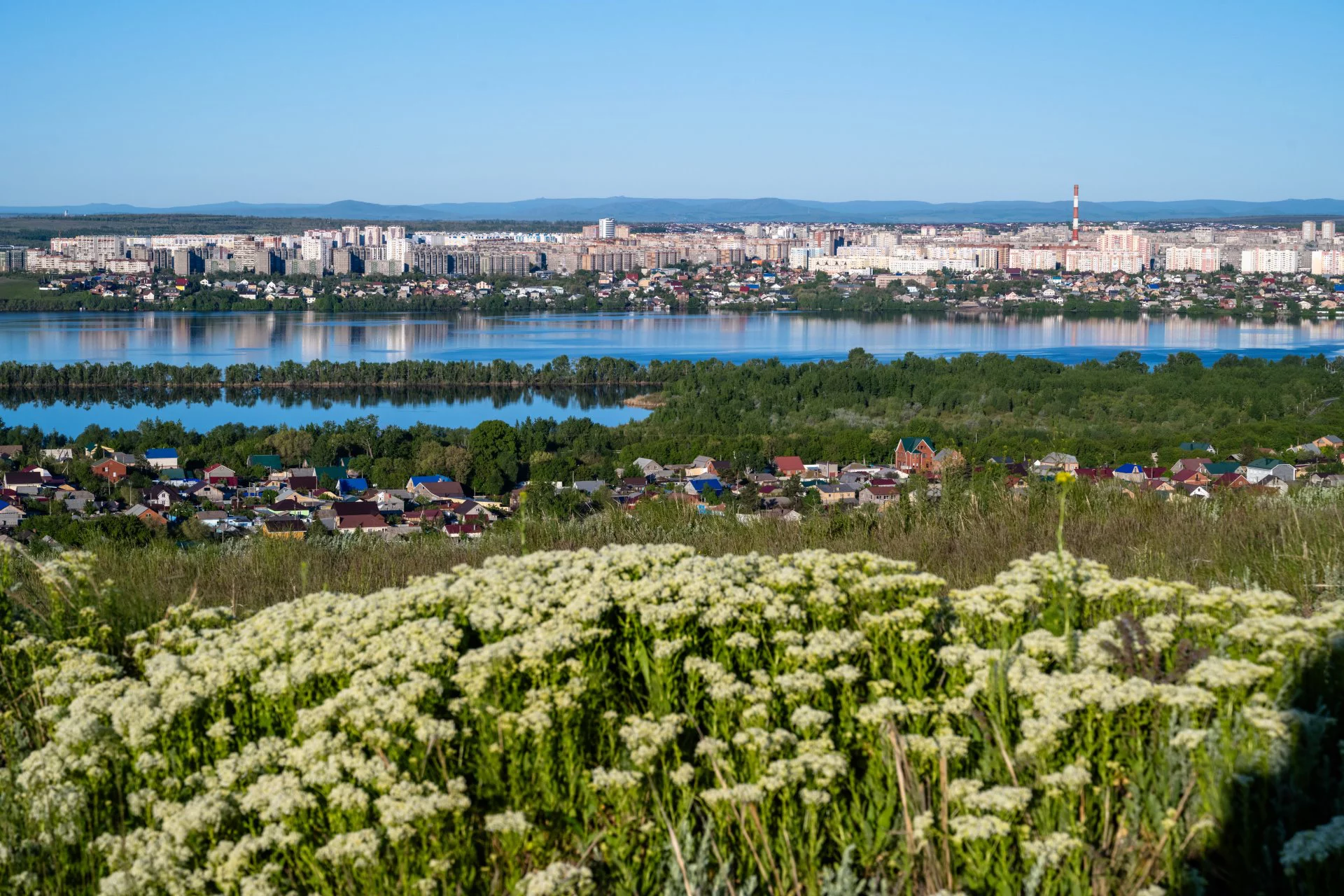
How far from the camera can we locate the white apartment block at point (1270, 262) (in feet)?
Answer: 157

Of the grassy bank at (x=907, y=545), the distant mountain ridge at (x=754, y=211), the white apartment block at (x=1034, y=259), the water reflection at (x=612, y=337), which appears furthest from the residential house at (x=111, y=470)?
the distant mountain ridge at (x=754, y=211)

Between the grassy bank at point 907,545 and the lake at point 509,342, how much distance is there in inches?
523

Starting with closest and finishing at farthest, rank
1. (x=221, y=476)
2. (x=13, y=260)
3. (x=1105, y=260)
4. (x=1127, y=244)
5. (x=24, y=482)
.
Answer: (x=24, y=482) < (x=221, y=476) < (x=13, y=260) < (x=1105, y=260) < (x=1127, y=244)

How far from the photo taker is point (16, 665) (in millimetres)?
1189

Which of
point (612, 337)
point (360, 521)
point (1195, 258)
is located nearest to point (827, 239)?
point (1195, 258)

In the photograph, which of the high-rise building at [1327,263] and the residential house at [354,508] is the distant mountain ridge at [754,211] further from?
the residential house at [354,508]

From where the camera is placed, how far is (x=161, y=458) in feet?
38.9

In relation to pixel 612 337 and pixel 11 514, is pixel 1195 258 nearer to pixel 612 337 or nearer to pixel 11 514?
pixel 612 337

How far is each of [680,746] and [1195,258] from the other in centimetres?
5460

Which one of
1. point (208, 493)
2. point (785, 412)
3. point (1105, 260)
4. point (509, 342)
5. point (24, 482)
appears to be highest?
point (1105, 260)

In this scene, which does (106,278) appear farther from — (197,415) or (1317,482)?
(1317,482)

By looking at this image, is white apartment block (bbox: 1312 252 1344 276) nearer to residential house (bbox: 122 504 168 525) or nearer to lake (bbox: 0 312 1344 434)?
lake (bbox: 0 312 1344 434)

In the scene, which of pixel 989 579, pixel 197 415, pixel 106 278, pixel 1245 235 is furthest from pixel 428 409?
pixel 1245 235

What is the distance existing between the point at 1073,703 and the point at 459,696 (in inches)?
18.7
